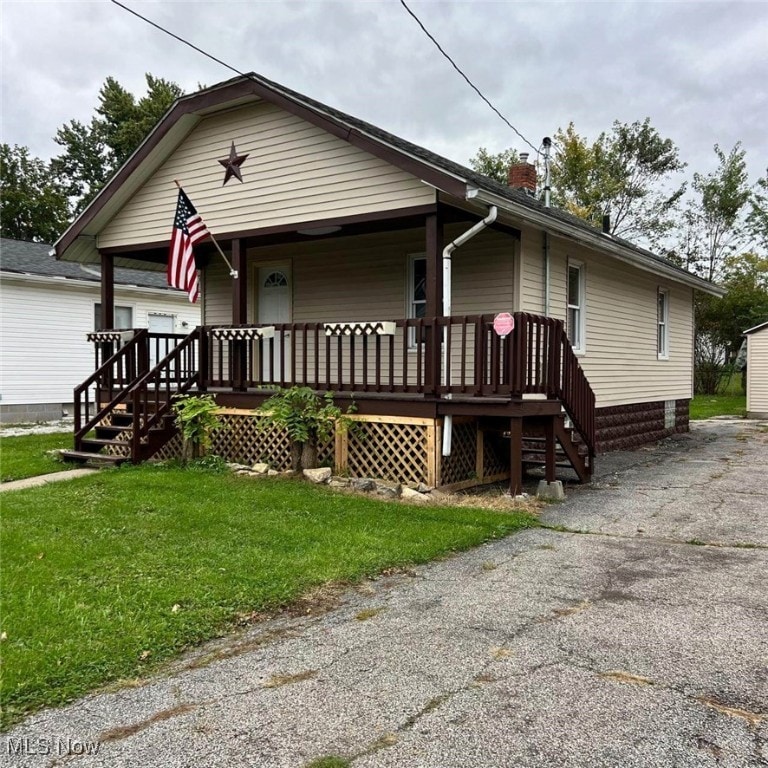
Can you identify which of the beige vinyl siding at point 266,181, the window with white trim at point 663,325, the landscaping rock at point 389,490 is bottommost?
the landscaping rock at point 389,490

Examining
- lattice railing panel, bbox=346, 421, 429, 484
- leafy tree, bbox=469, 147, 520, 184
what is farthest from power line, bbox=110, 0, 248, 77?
leafy tree, bbox=469, 147, 520, 184

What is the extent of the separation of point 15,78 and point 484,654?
1617 centimetres

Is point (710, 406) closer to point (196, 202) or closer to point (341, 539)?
point (196, 202)

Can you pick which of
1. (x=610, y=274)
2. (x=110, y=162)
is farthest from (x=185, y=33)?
(x=110, y=162)

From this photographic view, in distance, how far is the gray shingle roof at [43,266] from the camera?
1616 cm

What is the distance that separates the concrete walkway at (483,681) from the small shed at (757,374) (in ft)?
56.6

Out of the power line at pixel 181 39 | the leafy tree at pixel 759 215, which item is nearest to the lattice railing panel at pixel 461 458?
the power line at pixel 181 39

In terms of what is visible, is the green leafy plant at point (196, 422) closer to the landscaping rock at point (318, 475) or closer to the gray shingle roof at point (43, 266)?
the landscaping rock at point (318, 475)

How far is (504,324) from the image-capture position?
7438mm

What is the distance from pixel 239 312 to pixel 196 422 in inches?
68.4

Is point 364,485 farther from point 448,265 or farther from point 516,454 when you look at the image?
point 448,265

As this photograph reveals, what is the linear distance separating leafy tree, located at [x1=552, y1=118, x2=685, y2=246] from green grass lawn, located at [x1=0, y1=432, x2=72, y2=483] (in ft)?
95.7

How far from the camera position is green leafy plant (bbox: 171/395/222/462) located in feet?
30.0

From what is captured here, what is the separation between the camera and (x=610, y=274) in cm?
1218
